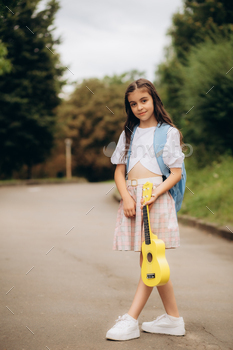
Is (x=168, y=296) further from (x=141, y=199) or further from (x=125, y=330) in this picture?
(x=141, y=199)

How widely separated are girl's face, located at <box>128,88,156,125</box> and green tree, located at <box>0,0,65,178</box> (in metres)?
15.4

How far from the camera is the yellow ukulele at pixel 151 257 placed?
8.60 feet

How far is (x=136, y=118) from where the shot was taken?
3074 millimetres

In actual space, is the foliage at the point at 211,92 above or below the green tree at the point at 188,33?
below

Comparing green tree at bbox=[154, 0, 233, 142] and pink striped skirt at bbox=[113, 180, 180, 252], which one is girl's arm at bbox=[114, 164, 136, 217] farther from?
green tree at bbox=[154, 0, 233, 142]

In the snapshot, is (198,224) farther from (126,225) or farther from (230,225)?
(126,225)

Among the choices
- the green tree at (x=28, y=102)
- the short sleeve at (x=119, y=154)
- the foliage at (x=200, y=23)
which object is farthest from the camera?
the green tree at (x=28, y=102)

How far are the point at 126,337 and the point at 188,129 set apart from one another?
12182mm

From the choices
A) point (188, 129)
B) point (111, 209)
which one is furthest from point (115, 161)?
point (188, 129)

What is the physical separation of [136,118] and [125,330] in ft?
4.87

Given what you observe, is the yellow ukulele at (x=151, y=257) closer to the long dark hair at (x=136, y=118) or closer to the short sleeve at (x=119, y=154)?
the short sleeve at (x=119, y=154)

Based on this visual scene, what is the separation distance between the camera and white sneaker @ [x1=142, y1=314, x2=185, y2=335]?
286 cm

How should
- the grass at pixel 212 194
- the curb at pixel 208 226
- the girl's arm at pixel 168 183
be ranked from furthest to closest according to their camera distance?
the grass at pixel 212 194 → the curb at pixel 208 226 → the girl's arm at pixel 168 183

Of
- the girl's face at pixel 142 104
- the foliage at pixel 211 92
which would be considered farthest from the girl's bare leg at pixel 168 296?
the foliage at pixel 211 92
